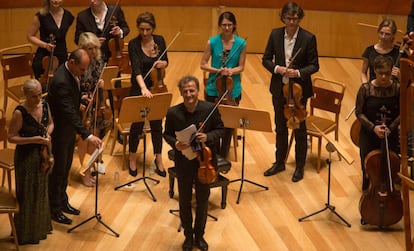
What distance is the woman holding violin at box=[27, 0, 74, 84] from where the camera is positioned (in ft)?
25.6

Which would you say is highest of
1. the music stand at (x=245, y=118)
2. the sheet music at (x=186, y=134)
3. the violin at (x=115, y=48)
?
the violin at (x=115, y=48)

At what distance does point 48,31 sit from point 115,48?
0.67m

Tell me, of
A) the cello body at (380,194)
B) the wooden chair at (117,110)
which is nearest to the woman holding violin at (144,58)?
the wooden chair at (117,110)

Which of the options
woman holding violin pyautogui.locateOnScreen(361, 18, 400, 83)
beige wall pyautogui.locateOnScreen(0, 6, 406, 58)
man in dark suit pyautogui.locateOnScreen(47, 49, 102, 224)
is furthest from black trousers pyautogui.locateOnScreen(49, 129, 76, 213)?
beige wall pyautogui.locateOnScreen(0, 6, 406, 58)

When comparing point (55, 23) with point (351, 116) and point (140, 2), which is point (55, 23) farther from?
point (351, 116)

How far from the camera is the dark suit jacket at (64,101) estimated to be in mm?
6068

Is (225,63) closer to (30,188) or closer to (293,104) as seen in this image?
(293,104)

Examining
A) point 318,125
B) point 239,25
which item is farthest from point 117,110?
point 239,25

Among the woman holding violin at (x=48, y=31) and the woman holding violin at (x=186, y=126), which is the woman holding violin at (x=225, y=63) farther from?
the woman holding violin at (x=48, y=31)

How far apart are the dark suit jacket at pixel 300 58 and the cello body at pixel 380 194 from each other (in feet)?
3.35

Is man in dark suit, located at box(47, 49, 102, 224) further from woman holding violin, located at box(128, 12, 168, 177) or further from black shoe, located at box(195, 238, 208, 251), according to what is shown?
black shoe, located at box(195, 238, 208, 251)

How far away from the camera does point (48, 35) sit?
7867mm

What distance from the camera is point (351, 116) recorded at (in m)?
8.73

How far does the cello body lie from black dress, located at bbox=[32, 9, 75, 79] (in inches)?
130
